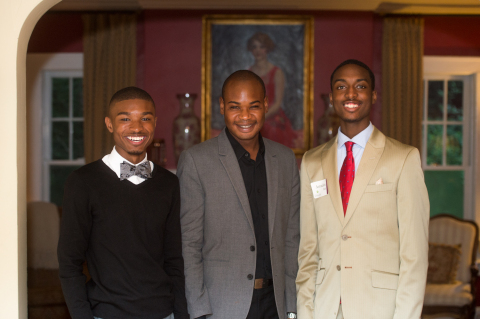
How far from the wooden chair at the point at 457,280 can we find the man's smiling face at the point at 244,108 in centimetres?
322

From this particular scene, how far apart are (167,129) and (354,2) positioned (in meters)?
2.65

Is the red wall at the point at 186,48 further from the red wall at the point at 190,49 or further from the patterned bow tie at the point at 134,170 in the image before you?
the patterned bow tie at the point at 134,170

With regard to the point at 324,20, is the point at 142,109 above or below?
below

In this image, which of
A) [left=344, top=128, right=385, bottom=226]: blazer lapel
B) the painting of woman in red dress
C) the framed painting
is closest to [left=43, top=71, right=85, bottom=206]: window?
the framed painting

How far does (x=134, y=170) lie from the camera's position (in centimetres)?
198

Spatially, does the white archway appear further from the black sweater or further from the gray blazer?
the gray blazer

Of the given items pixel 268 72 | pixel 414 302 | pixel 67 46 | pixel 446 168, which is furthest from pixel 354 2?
pixel 414 302

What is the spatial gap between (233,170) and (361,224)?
65 cm

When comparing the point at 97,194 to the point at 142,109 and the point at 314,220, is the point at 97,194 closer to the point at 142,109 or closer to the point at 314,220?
the point at 142,109

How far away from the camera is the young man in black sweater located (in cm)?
181
